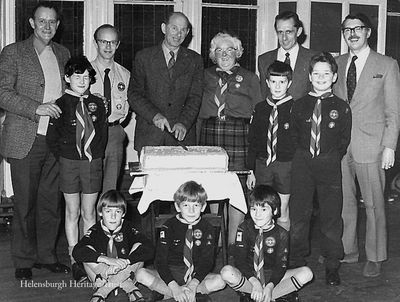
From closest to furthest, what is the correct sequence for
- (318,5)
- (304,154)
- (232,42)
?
(304,154) < (232,42) < (318,5)

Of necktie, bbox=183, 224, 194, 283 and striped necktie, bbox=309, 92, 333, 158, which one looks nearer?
necktie, bbox=183, 224, 194, 283

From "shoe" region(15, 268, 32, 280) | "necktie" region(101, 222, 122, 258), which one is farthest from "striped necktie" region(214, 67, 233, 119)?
"shoe" region(15, 268, 32, 280)

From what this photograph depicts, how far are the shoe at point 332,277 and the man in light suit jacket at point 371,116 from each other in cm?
28

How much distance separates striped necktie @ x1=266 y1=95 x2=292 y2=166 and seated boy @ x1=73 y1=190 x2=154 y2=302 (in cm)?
93

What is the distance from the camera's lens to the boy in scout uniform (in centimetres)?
400

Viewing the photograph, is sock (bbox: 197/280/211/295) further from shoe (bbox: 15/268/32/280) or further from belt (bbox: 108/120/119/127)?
belt (bbox: 108/120/119/127)

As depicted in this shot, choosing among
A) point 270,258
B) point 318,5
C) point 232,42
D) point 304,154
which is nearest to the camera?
point 270,258

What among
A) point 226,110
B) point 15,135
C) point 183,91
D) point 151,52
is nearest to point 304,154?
point 226,110

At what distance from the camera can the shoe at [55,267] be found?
14.0ft

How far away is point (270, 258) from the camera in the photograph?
3705 mm

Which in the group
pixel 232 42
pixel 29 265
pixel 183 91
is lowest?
pixel 29 265

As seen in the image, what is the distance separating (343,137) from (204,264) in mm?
1149

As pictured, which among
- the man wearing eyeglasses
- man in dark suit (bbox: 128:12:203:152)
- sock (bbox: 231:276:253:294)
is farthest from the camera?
man in dark suit (bbox: 128:12:203:152)

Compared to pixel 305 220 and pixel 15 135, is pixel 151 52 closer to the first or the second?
pixel 15 135
